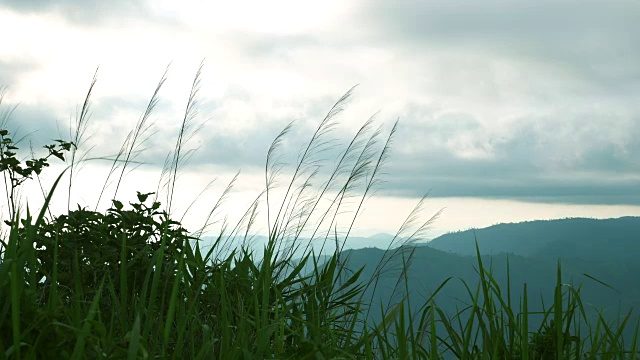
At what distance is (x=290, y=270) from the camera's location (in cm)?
331

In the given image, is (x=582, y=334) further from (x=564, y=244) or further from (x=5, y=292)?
(x=564, y=244)

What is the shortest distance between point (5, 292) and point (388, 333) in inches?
61.0

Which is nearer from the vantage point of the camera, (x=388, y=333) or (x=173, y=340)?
(x=173, y=340)

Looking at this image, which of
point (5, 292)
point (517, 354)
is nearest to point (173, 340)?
point (5, 292)

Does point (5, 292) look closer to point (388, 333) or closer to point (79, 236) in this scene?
point (79, 236)

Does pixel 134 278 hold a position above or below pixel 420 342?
above

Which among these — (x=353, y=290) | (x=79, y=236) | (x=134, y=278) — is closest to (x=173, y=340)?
(x=134, y=278)

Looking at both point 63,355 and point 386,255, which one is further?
point 386,255

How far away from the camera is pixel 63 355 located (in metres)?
1.48

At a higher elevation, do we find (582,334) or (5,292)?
(5,292)

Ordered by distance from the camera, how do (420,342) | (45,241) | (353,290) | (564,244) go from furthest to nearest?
(564,244), (353,290), (420,342), (45,241)

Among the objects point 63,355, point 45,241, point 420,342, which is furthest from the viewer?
point 420,342

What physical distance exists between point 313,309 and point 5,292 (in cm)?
148

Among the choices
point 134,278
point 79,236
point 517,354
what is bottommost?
point 517,354
